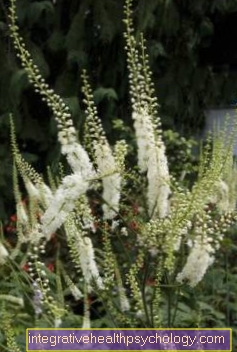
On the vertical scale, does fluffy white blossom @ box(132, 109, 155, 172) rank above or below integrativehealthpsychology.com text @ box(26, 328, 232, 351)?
above

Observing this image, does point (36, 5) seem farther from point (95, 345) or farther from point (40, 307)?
point (40, 307)

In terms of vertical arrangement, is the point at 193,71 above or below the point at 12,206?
above

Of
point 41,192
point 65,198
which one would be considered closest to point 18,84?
point 41,192

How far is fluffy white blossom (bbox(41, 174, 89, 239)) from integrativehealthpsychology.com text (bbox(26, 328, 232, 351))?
398mm

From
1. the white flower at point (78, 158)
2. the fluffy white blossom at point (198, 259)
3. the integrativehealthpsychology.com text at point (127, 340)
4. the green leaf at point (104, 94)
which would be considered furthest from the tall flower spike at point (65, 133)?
the green leaf at point (104, 94)

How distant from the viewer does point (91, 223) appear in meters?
2.26

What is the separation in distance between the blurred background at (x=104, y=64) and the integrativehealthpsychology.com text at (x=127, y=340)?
2.81 metres

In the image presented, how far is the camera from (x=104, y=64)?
6.42 meters

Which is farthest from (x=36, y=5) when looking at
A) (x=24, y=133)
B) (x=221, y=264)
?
(x=221, y=264)

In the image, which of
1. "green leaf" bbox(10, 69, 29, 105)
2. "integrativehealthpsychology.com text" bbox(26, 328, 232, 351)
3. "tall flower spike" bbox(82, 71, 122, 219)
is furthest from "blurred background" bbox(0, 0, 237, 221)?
"tall flower spike" bbox(82, 71, 122, 219)

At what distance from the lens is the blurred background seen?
6031mm

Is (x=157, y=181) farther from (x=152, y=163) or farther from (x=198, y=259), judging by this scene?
(x=198, y=259)

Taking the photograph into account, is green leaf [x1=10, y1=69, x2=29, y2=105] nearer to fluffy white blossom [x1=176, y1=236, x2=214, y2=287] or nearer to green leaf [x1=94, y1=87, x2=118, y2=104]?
green leaf [x1=94, y1=87, x2=118, y2=104]

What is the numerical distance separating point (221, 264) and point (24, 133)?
2294mm
